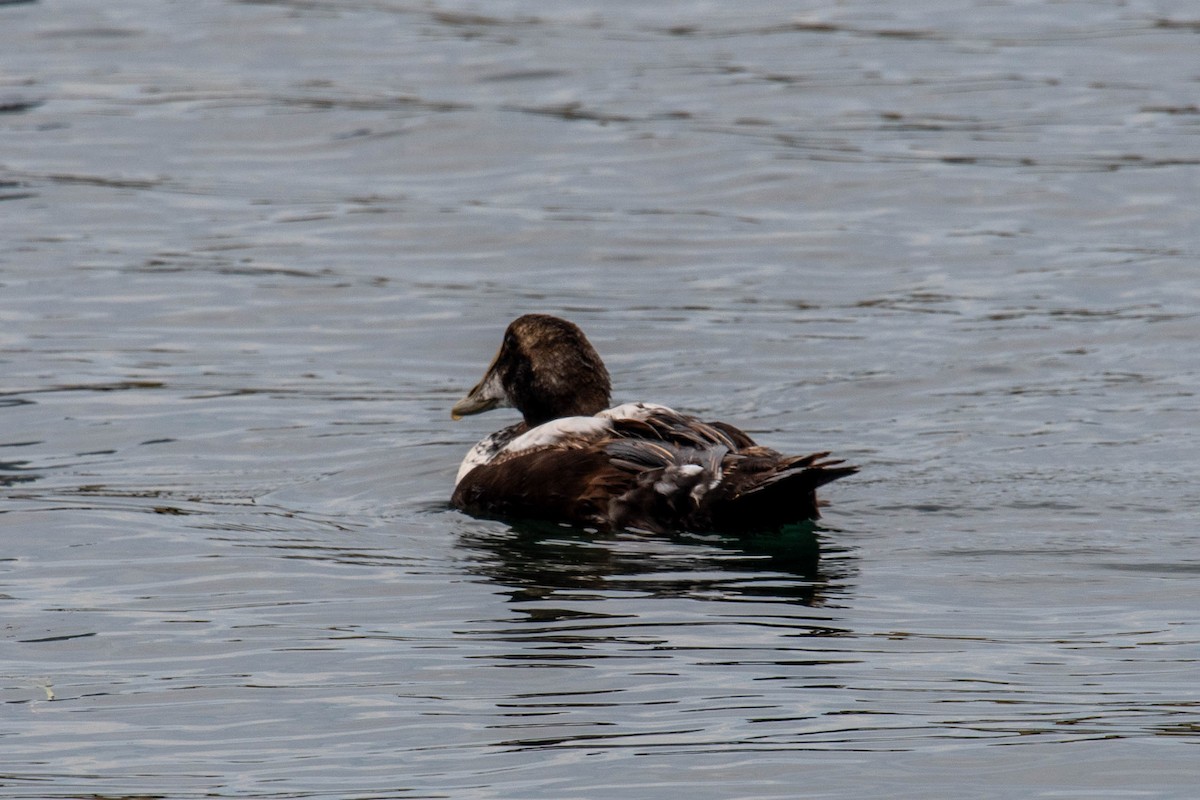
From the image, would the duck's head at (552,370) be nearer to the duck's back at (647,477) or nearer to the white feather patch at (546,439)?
the white feather patch at (546,439)

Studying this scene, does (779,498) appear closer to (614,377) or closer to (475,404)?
(475,404)

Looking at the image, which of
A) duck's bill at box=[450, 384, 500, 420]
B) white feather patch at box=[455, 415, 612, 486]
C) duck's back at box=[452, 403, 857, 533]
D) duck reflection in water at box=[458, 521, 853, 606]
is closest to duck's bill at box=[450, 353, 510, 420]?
duck's bill at box=[450, 384, 500, 420]

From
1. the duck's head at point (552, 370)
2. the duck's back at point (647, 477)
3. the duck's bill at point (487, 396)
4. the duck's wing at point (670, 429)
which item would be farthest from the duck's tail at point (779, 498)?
the duck's bill at point (487, 396)

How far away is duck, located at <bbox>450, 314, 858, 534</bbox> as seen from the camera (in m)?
8.09

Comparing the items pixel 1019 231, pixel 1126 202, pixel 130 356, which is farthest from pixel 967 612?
pixel 1126 202

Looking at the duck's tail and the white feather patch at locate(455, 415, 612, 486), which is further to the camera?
the white feather patch at locate(455, 415, 612, 486)

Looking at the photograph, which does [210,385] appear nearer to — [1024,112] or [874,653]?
[874,653]

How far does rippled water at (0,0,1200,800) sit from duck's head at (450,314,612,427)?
25.3 inches

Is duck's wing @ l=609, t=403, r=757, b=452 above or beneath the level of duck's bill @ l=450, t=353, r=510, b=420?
above

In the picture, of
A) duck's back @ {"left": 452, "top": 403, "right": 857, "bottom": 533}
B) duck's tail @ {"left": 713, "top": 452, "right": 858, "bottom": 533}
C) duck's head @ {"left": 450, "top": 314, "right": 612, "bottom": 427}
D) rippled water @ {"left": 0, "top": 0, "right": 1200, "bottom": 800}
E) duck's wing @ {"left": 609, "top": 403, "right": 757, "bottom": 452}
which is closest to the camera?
rippled water @ {"left": 0, "top": 0, "right": 1200, "bottom": 800}

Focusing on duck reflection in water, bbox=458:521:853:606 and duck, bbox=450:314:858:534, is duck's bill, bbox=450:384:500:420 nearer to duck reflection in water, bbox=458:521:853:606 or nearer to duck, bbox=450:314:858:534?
duck, bbox=450:314:858:534

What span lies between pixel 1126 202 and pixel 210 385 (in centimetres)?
748

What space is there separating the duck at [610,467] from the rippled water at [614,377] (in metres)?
0.14

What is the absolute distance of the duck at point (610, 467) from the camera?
8086 mm
